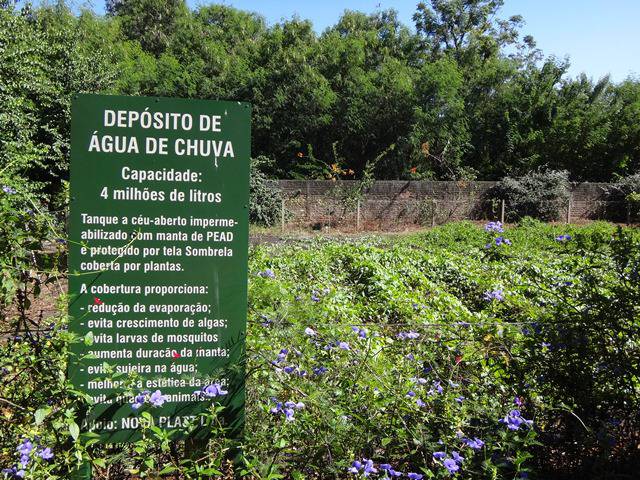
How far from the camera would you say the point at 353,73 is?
26812mm

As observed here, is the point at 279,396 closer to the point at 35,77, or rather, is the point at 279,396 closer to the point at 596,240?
the point at 596,240

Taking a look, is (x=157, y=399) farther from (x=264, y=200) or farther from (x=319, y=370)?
(x=264, y=200)

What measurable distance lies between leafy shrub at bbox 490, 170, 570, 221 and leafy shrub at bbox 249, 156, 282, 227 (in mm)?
8597

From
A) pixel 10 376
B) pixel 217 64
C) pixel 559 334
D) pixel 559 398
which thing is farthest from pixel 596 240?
pixel 217 64

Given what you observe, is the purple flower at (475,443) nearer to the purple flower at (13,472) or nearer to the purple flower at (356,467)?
the purple flower at (356,467)

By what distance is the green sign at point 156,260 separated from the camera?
252 centimetres

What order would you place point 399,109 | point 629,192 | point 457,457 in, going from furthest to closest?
point 399,109, point 629,192, point 457,457

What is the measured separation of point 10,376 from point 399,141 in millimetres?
23378

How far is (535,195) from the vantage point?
22.7 meters

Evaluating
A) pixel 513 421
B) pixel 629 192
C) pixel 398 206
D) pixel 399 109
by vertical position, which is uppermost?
pixel 399 109

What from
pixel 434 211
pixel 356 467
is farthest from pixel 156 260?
pixel 434 211

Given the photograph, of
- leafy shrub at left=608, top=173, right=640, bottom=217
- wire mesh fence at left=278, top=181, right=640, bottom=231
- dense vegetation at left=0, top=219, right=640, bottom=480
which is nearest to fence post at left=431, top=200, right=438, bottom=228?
wire mesh fence at left=278, top=181, right=640, bottom=231

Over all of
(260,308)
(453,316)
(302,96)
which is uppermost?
(302,96)

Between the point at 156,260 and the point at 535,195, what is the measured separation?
2218 cm
